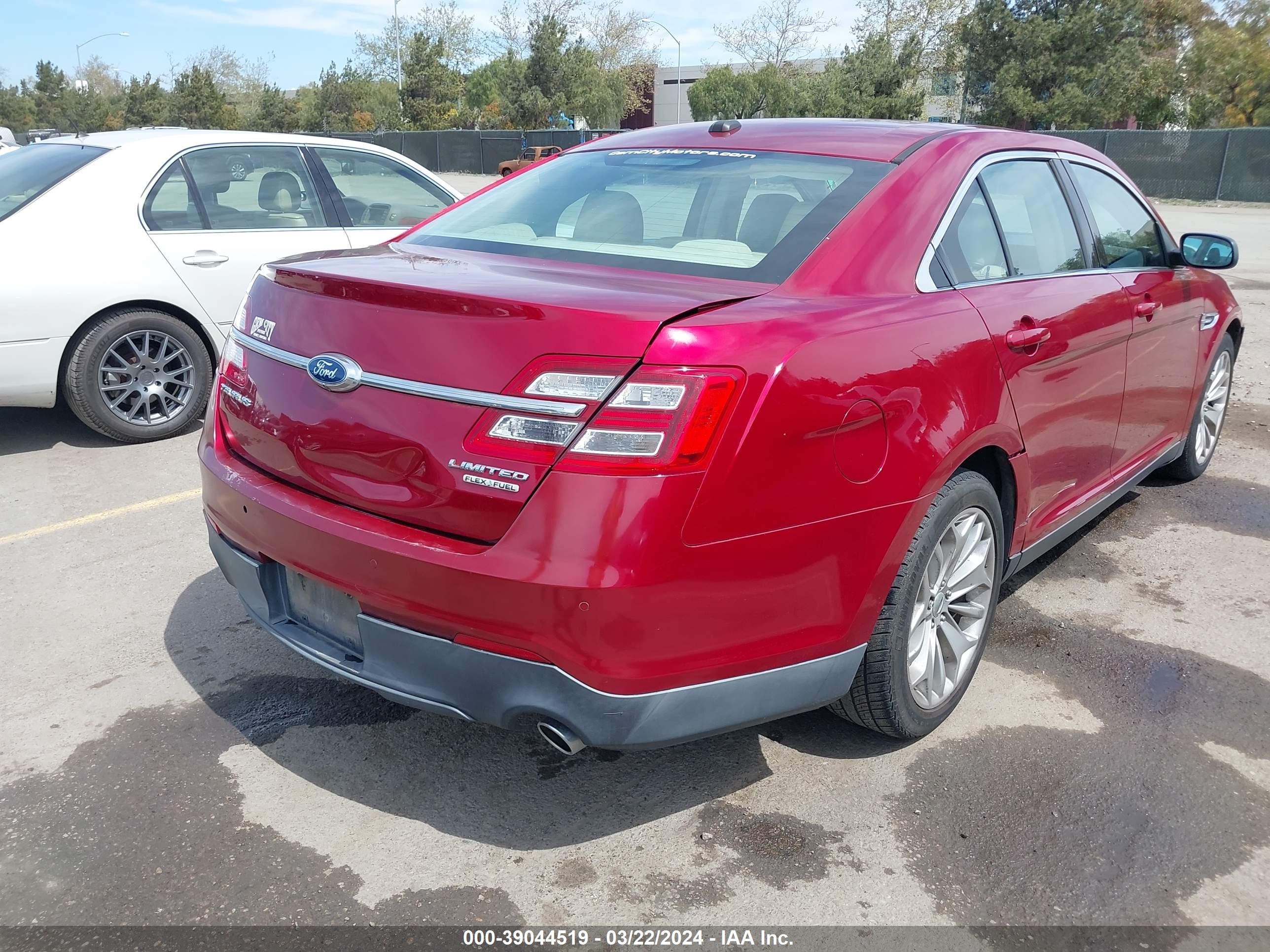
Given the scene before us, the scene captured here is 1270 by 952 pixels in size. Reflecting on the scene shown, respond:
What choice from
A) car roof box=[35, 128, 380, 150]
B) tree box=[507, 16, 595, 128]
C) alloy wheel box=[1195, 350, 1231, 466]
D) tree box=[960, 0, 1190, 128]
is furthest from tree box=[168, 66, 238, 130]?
alloy wheel box=[1195, 350, 1231, 466]

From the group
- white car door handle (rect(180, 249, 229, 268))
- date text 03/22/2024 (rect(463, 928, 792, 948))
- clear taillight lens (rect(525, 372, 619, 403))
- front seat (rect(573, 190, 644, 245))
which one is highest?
front seat (rect(573, 190, 644, 245))

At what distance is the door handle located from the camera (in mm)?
2973

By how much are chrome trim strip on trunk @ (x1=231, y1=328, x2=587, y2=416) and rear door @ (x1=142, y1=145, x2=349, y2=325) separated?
3.57m

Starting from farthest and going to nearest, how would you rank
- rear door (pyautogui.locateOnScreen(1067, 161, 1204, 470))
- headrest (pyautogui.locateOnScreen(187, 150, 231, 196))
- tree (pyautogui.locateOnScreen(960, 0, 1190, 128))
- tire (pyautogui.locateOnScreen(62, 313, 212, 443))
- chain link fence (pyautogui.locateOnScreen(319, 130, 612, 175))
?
tree (pyautogui.locateOnScreen(960, 0, 1190, 128)) → chain link fence (pyautogui.locateOnScreen(319, 130, 612, 175)) → headrest (pyautogui.locateOnScreen(187, 150, 231, 196)) → tire (pyautogui.locateOnScreen(62, 313, 212, 443)) → rear door (pyautogui.locateOnScreen(1067, 161, 1204, 470))

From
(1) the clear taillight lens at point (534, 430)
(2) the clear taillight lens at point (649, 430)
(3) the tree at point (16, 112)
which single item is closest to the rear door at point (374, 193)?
(1) the clear taillight lens at point (534, 430)

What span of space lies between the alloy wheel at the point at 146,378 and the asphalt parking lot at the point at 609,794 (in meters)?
1.89

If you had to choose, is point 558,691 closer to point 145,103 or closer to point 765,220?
point 765,220

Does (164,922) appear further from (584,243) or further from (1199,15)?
(1199,15)

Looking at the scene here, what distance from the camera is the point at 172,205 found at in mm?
Result: 5867

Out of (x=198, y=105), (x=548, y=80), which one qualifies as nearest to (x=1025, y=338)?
(x=548, y=80)

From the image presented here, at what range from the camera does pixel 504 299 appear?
88.9 inches

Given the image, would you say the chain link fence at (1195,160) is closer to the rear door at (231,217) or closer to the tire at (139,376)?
the rear door at (231,217)

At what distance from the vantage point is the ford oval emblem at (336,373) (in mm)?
2373

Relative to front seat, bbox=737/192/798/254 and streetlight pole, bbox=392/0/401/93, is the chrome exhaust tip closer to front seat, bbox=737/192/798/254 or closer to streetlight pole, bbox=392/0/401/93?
front seat, bbox=737/192/798/254
